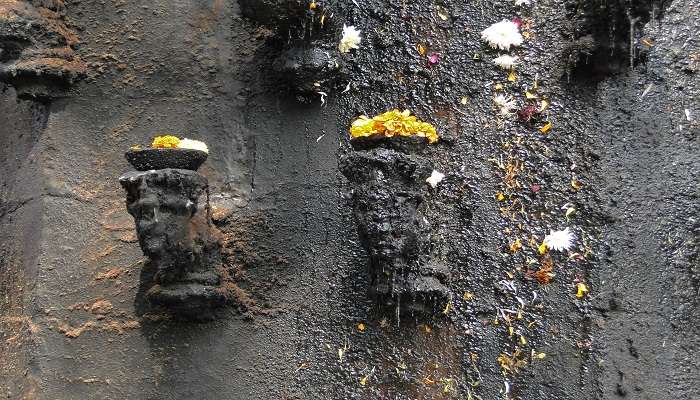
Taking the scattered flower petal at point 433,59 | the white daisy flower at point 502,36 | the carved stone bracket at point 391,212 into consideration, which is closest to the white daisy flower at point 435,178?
the carved stone bracket at point 391,212

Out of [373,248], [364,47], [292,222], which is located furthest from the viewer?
[364,47]

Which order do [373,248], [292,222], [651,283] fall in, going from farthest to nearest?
[292,222] → [651,283] → [373,248]

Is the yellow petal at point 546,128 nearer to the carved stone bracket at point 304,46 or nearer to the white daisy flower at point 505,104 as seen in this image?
the white daisy flower at point 505,104

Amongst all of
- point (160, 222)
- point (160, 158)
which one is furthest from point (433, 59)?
point (160, 222)

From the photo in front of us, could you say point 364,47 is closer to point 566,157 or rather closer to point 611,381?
point 566,157

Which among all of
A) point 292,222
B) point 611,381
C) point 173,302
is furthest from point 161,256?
point 611,381

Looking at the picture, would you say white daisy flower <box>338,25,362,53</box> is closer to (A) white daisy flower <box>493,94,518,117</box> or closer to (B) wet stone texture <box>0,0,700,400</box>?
(B) wet stone texture <box>0,0,700,400</box>
